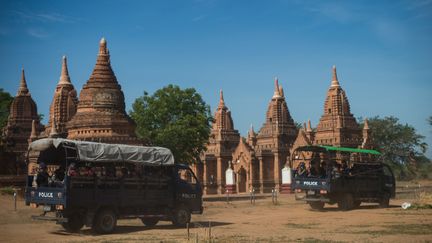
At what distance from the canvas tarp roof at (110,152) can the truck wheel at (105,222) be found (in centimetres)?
170

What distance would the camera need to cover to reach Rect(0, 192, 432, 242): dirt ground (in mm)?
16062

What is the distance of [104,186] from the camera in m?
18.3

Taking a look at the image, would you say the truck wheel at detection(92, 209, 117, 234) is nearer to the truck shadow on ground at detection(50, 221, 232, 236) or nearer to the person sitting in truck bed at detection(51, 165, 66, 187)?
the truck shadow on ground at detection(50, 221, 232, 236)

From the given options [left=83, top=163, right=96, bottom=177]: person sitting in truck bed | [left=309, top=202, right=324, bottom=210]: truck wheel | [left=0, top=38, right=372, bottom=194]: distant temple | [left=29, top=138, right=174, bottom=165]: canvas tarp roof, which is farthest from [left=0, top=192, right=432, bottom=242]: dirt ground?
[left=0, top=38, right=372, bottom=194]: distant temple

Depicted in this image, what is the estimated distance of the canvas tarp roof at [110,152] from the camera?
17.9m

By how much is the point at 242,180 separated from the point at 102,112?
1020 inches

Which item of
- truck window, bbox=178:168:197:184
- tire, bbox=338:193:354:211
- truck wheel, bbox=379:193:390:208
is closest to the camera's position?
truck window, bbox=178:168:197:184

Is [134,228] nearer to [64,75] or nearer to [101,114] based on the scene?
[101,114]

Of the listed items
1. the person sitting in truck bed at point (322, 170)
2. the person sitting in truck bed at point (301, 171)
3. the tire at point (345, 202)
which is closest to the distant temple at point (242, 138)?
the person sitting in truck bed at point (301, 171)

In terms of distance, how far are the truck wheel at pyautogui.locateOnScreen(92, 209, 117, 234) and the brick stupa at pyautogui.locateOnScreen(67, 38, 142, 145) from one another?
19.1 m

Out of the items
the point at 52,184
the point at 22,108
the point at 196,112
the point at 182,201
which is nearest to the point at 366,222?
the point at 182,201

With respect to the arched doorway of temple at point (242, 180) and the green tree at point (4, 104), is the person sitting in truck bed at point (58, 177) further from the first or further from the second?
the green tree at point (4, 104)

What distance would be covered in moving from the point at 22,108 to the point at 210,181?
21286 mm

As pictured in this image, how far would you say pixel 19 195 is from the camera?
36906mm
